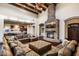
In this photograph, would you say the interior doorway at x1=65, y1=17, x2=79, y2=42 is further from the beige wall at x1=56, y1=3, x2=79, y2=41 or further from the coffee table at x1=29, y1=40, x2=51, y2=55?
the coffee table at x1=29, y1=40, x2=51, y2=55

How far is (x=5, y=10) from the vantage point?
2.33 meters

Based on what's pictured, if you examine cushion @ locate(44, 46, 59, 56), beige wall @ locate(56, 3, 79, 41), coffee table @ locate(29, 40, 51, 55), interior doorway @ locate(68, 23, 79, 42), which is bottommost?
cushion @ locate(44, 46, 59, 56)

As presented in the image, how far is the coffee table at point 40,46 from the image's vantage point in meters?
2.26

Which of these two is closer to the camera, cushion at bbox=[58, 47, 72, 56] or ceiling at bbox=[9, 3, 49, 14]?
cushion at bbox=[58, 47, 72, 56]

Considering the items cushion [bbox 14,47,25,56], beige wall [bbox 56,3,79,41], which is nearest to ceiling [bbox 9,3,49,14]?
beige wall [bbox 56,3,79,41]

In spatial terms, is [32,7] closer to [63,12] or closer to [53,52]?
[63,12]

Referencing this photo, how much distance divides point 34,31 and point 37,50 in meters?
0.48

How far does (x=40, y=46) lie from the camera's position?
7.51ft

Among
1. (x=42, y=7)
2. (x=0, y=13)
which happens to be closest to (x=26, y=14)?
(x=42, y=7)

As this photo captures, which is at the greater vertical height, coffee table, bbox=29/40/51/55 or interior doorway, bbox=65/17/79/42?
interior doorway, bbox=65/17/79/42

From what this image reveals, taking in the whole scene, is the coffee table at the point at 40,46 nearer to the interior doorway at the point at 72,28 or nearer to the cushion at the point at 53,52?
the cushion at the point at 53,52

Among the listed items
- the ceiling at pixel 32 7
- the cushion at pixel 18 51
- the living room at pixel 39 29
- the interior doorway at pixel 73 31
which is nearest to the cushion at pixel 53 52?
the living room at pixel 39 29

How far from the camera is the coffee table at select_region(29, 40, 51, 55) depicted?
2.26 metres

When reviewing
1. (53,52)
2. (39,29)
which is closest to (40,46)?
(53,52)
